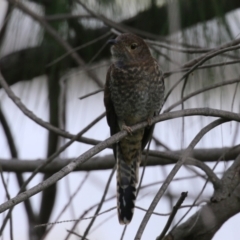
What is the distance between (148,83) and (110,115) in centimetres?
27

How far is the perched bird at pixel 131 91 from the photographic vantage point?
367cm

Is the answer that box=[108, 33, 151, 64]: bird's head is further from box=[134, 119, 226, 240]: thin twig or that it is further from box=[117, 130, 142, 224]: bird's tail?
box=[134, 119, 226, 240]: thin twig

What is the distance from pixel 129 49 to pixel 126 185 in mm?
742

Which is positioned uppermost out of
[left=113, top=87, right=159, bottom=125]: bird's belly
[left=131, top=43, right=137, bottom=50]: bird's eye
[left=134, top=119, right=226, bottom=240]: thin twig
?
[left=131, top=43, right=137, bottom=50]: bird's eye

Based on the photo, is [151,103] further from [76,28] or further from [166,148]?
[76,28]

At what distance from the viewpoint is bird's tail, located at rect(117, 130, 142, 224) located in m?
3.43

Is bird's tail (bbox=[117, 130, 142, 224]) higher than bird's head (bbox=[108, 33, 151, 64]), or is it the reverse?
bird's head (bbox=[108, 33, 151, 64])

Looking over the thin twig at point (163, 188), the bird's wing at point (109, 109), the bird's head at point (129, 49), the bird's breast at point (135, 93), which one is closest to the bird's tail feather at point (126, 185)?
the bird's wing at point (109, 109)

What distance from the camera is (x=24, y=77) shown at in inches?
163

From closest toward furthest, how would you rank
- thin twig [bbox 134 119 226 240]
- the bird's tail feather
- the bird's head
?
1. thin twig [bbox 134 119 226 240]
2. the bird's tail feather
3. the bird's head

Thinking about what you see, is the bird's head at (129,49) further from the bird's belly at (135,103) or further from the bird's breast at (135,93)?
the bird's belly at (135,103)

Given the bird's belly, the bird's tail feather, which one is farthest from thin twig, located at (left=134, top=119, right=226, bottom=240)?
the bird's belly

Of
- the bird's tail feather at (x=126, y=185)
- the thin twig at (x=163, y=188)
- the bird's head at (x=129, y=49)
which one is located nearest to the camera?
the thin twig at (x=163, y=188)

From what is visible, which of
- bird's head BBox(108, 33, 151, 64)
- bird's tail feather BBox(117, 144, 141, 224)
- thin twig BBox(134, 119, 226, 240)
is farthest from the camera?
bird's head BBox(108, 33, 151, 64)
